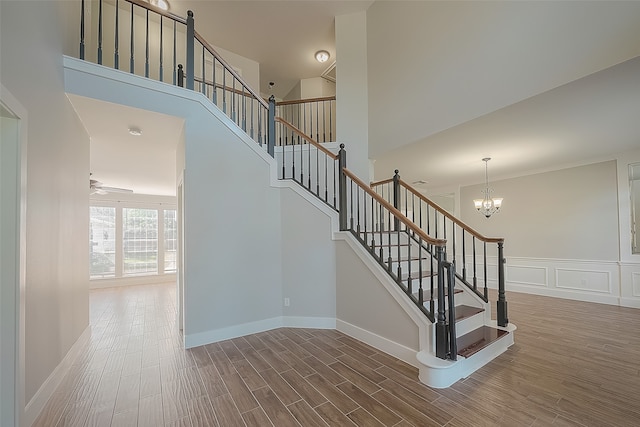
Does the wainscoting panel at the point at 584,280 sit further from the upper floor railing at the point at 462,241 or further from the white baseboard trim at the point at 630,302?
the upper floor railing at the point at 462,241

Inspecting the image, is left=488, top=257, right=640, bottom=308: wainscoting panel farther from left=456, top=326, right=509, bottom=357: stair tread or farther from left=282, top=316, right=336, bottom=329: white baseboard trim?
left=282, top=316, right=336, bottom=329: white baseboard trim

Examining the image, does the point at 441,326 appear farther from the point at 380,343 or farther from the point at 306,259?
the point at 306,259

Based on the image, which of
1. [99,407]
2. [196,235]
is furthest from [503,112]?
[99,407]

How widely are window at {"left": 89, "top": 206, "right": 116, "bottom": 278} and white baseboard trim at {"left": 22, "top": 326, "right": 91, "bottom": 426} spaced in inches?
208

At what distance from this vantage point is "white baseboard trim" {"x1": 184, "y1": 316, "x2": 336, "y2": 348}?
10.1ft

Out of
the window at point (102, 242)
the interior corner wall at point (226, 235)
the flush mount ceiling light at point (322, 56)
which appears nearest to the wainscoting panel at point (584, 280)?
the interior corner wall at point (226, 235)

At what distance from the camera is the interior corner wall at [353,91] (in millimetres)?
4879

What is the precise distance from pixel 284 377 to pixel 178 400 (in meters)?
0.86

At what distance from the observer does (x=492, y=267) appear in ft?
21.2

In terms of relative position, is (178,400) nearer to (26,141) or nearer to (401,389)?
(401,389)

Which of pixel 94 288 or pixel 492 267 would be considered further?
pixel 94 288

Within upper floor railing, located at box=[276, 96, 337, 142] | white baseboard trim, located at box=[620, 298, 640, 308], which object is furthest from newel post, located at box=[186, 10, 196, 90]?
white baseboard trim, located at box=[620, 298, 640, 308]

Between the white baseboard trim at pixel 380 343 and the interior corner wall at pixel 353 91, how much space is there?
2.63 metres

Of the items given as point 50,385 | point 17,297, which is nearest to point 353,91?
point 17,297
